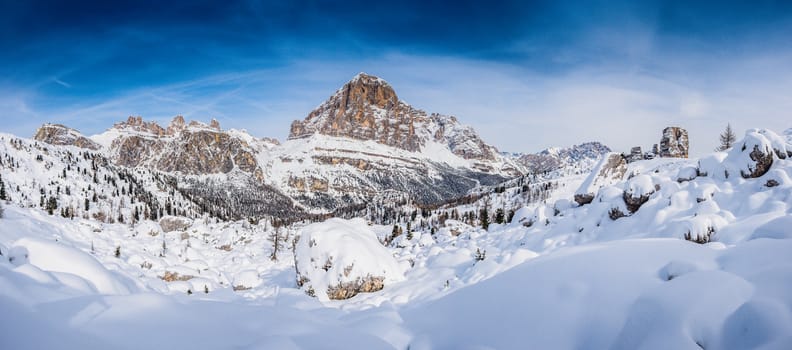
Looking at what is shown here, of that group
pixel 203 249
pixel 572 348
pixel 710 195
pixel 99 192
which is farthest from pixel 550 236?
pixel 99 192

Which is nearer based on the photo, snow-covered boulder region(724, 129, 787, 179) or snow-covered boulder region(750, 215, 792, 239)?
snow-covered boulder region(750, 215, 792, 239)

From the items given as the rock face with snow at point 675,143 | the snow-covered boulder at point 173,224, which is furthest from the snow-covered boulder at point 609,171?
the snow-covered boulder at point 173,224

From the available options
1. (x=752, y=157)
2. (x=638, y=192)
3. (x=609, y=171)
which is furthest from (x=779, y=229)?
(x=609, y=171)

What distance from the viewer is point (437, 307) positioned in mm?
8531

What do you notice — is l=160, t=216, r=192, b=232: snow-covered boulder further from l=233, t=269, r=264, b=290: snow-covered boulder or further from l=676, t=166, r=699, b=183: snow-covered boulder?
l=676, t=166, r=699, b=183: snow-covered boulder

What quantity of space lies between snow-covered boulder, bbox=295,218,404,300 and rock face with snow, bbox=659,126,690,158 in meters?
133

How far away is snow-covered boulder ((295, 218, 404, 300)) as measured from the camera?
1658 cm

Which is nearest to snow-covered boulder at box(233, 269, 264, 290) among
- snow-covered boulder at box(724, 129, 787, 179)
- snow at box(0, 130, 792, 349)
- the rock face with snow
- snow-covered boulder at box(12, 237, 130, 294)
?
snow at box(0, 130, 792, 349)

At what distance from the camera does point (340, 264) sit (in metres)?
→ 17.1

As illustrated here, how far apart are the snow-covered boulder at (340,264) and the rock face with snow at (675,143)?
436 feet

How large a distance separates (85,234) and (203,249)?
1293 centimetres

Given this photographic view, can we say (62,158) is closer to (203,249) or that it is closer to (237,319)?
(203,249)

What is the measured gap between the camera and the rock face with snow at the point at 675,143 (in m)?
113

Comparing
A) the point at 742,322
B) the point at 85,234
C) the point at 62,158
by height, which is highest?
the point at 62,158
